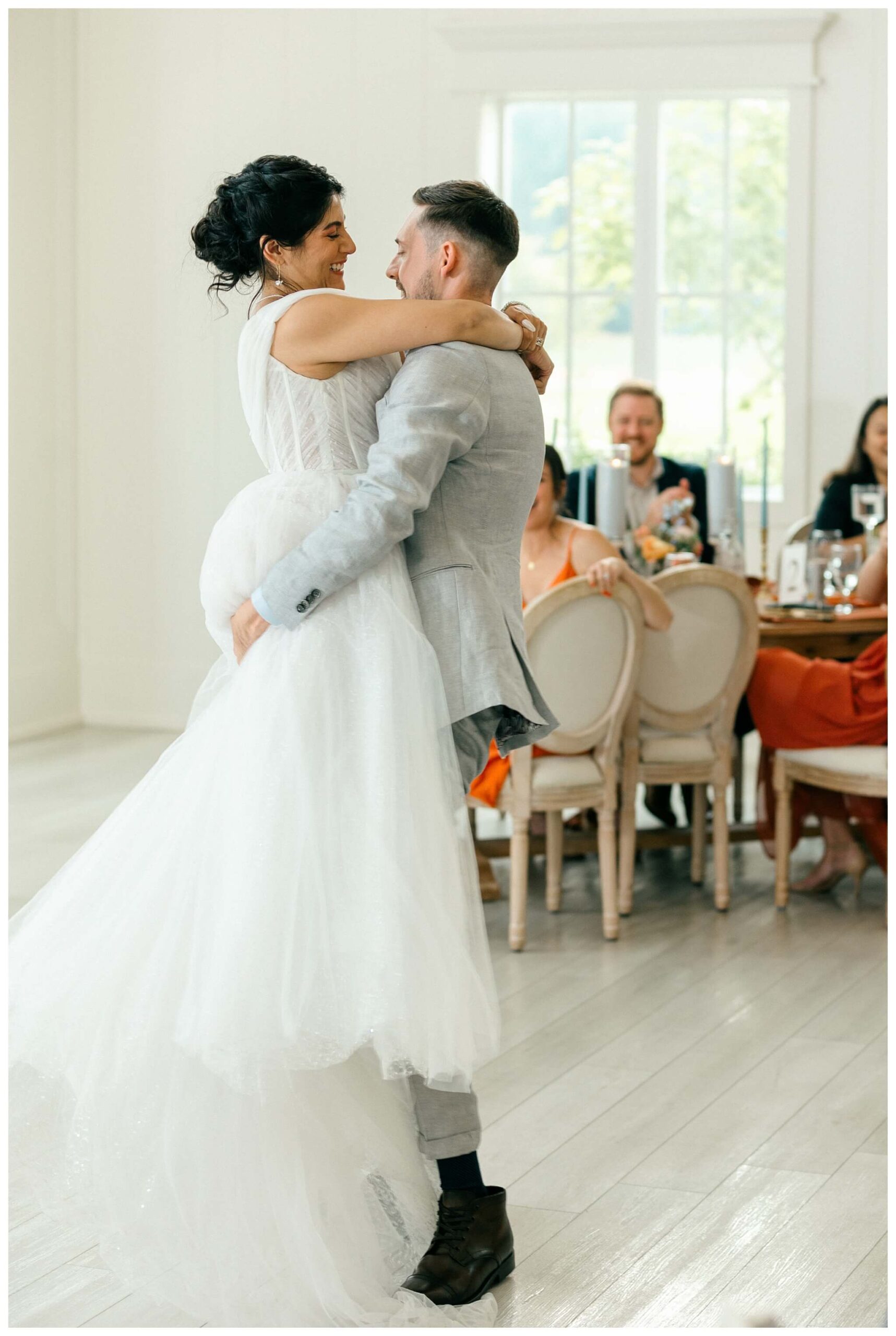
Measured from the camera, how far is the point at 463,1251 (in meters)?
2.13

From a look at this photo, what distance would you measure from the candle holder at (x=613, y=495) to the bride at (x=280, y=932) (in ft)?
7.81

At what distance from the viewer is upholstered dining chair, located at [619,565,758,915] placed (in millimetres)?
4090

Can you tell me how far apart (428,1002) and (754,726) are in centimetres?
293

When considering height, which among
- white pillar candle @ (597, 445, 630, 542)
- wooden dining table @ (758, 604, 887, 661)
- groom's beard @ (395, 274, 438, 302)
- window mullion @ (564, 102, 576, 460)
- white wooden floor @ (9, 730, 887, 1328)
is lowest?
white wooden floor @ (9, 730, 887, 1328)

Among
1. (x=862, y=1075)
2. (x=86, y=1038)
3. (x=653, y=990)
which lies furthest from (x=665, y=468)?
(x=86, y=1038)

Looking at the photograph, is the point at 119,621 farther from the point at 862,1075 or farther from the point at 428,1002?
the point at 428,1002

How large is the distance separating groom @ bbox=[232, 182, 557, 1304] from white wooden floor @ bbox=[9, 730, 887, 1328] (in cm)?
17

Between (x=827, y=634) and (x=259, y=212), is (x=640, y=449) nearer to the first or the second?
(x=827, y=634)

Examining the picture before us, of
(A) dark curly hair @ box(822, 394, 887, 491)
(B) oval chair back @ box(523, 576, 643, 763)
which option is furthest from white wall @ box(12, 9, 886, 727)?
(B) oval chair back @ box(523, 576, 643, 763)

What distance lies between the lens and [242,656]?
2.11 metres

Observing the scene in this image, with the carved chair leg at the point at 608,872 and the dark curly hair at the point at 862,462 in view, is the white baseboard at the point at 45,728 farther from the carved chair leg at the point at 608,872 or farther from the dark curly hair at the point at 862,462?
the dark curly hair at the point at 862,462

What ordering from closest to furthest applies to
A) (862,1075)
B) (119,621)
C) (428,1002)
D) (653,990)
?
1. (428,1002)
2. (862,1075)
3. (653,990)
4. (119,621)

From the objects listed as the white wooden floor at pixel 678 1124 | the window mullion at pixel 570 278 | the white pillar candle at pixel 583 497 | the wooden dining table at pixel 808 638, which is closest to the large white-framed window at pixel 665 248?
the window mullion at pixel 570 278

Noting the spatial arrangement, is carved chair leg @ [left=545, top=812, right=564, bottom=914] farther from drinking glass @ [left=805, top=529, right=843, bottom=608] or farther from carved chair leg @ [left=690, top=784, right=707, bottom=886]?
drinking glass @ [left=805, top=529, right=843, bottom=608]
